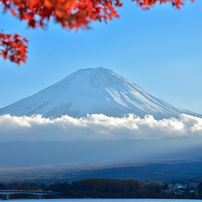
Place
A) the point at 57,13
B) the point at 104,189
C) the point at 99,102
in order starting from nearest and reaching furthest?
the point at 57,13, the point at 104,189, the point at 99,102

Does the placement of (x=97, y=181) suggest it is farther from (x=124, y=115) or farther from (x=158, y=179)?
(x=158, y=179)

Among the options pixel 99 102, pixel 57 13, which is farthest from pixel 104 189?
pixel 57 13

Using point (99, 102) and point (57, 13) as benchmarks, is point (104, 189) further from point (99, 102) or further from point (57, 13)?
point (57, 13)

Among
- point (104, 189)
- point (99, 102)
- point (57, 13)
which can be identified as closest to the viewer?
point (57, 13)

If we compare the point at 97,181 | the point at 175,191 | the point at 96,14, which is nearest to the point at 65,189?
the point at 97,181

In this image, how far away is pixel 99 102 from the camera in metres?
182

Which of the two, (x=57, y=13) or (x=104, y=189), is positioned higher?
(x=57, y=13)

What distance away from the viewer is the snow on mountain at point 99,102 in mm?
174875

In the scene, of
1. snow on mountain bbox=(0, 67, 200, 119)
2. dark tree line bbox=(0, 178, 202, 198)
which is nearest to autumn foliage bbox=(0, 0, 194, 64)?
dark tree line bbox=(0, 178, 202, 198)

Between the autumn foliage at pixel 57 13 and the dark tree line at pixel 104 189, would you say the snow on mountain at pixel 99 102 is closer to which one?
the dark tree line at pixel 104 189

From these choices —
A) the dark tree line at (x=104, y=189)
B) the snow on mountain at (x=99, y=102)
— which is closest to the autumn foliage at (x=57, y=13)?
the dark tree line at (x=104, y=189)

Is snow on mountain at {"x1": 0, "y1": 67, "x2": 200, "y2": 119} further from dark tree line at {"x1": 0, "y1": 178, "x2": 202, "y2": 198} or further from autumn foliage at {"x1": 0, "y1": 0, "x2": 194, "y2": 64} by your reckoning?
autumn foliage at {"x1": 0, "y1": 0, "x2": 194, "y2": 64}

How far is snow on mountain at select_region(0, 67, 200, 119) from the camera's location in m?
175

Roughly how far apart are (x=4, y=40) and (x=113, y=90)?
185m
